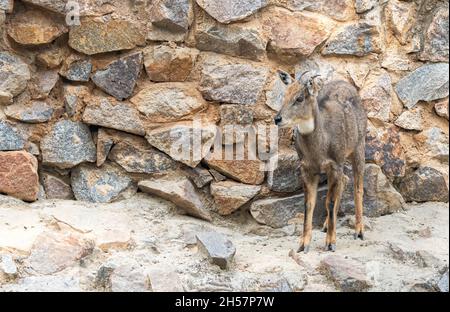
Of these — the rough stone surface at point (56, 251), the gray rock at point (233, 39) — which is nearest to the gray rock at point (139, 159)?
the rough stone surface at point (56, 251)

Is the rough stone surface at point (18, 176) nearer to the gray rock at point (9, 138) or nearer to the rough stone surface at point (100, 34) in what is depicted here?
the gray rock at point (9, 138)

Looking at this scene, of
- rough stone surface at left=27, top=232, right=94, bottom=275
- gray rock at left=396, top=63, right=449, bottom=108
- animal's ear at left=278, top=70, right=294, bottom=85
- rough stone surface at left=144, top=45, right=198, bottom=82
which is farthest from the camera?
gray rock at left=396, top=63, right=449, bottom=108

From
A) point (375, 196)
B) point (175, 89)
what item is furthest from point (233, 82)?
point (375, 196)

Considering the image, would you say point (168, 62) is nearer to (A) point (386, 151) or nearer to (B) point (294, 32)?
(B) point (294, 32)

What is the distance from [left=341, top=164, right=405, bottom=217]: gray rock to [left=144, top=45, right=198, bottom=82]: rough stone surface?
198 cm

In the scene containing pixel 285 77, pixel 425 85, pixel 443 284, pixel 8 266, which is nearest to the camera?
pixel 443 284

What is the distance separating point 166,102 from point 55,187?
136 cm

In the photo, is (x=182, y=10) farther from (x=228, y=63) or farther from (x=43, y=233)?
(x=43, y=233)

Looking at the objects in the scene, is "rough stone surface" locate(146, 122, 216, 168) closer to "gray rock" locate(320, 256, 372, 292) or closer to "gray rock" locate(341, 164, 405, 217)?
"gray rock" locate(341, 164, 405, 217)

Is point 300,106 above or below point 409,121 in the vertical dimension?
above

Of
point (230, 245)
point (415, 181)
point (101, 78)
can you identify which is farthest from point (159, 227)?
point (415, 181)

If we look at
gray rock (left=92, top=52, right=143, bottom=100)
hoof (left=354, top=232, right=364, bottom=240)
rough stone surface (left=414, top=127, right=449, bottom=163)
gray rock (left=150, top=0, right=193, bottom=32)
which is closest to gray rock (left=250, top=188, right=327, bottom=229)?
hoof (left=354, top=232, right=364, bottom=240)

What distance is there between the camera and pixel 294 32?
7203 mm

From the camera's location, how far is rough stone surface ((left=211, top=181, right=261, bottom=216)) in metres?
7.16
